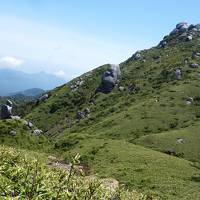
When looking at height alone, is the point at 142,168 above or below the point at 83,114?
below

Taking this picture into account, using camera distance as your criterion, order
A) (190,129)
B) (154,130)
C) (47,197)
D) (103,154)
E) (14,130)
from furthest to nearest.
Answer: (154,130)
(190,129)
(14,130)
(103,154)
(47,197)

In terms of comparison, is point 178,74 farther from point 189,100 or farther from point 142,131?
point 142,131

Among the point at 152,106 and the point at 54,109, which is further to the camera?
the point at 54,109

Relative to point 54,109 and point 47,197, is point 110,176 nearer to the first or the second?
point 47,197

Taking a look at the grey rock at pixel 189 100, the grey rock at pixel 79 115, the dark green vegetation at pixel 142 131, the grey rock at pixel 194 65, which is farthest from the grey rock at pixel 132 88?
the grey rock at pixel 189 100

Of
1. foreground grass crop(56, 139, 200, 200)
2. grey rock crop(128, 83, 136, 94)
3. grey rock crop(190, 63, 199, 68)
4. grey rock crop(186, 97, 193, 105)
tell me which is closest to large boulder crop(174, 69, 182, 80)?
grey rock crop(190, 63, 199, 68)

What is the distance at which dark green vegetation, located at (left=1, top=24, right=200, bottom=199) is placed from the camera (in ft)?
228

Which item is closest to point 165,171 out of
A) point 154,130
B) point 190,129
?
point 190,129

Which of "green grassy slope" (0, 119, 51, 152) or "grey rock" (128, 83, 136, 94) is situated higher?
"grey rock" (128, 83, 136, 94)

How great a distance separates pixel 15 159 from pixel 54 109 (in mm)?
160638

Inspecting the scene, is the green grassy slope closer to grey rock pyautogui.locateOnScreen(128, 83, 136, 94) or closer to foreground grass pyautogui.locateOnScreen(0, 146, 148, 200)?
foreground grass pyautogui.locateOnScreen(0, 146, 148, 200)

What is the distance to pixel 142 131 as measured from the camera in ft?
386

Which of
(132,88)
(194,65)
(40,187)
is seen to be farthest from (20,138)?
(194,65)

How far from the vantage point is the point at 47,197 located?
1972cm
